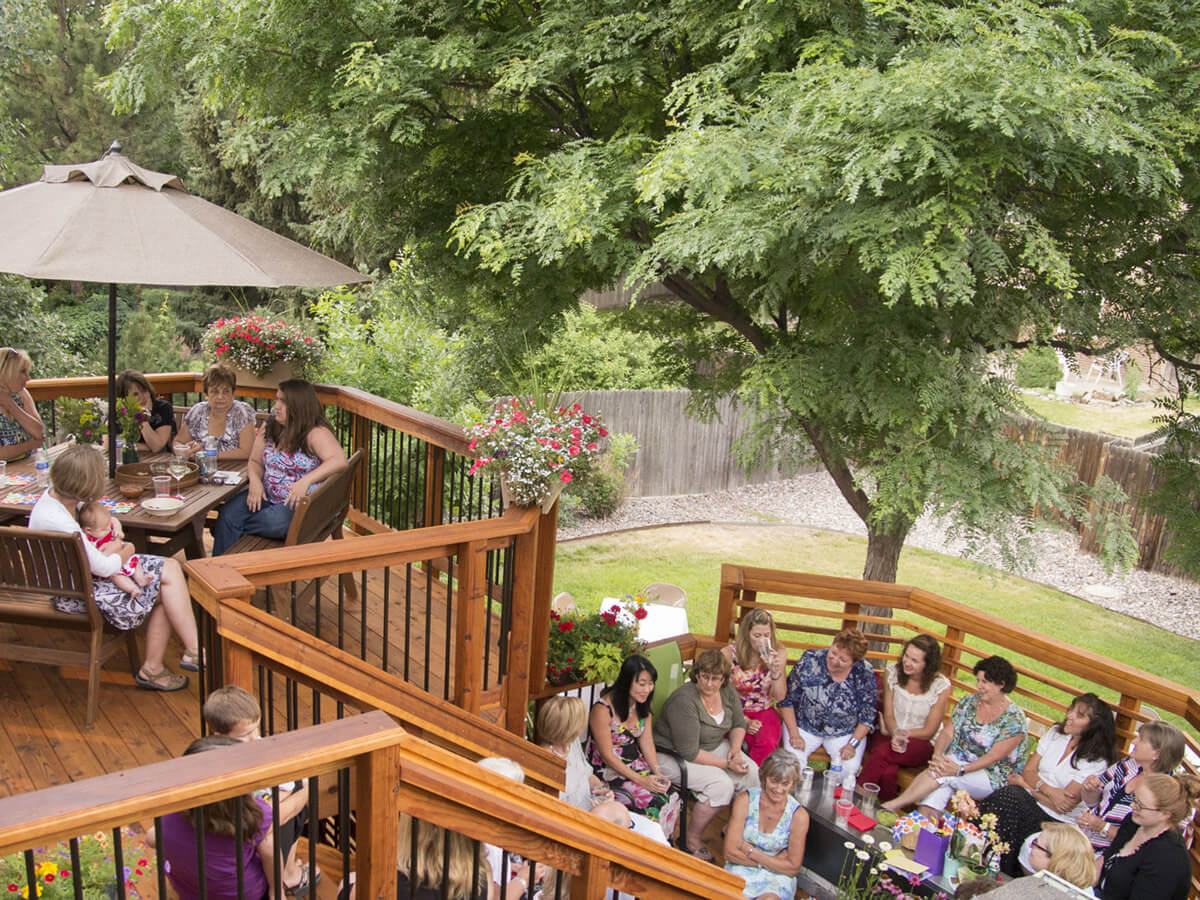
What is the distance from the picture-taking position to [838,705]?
209 inches

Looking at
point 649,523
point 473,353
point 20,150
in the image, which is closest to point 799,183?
point 473,353

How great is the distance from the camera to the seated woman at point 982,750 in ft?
16.1

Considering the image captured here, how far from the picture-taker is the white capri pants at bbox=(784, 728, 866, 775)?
17.4 feet

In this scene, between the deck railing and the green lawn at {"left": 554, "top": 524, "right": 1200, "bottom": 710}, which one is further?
the green lawn at {"left": 554, "top": 524, "right": 1200, "bottom": 710}

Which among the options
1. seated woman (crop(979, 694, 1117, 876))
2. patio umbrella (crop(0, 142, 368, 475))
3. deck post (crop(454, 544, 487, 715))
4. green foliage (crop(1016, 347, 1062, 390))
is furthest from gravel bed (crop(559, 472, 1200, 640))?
patio umbrella (crop(0, 142, 368, 475))

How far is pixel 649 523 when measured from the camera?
1297 cm

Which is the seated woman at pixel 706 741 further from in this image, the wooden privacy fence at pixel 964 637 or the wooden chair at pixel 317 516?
the wooden chair at pixel 317 516

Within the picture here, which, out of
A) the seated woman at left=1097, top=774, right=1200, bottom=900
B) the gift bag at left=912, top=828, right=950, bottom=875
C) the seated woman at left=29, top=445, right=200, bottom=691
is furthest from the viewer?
the gift bag at left=912, top=828, right=950, bottom=875

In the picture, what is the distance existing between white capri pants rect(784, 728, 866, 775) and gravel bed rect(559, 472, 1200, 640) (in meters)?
4.42

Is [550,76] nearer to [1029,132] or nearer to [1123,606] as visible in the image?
[1029,132]

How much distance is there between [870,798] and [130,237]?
475 centimetres

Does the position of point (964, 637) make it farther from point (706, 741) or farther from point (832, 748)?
point (706, 741)

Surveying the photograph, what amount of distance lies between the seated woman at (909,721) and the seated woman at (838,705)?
0.35 ft

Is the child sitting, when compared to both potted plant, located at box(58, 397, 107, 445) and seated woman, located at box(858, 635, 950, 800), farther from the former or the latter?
seated woman, located at box(858, 635, 950, 800)
